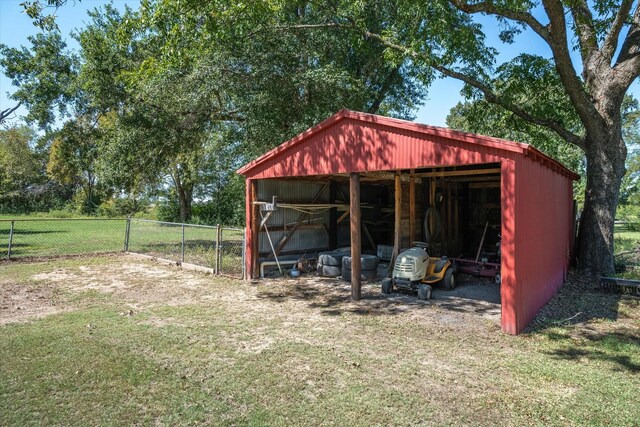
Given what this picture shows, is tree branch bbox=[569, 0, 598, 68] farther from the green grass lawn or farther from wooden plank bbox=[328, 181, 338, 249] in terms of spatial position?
wooden plank bbox=[328, 181, 338, 249]

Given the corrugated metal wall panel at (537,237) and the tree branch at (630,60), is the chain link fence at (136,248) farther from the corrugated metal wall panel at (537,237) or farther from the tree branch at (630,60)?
the tree branch at (630,60)

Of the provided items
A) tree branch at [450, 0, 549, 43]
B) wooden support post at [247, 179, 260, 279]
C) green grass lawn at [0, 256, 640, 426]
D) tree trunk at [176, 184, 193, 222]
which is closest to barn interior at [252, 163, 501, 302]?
wooden support post at [247, 179, 260, 279]

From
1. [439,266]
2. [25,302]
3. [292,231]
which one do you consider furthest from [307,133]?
[25,302]

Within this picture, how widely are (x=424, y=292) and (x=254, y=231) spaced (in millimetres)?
4431

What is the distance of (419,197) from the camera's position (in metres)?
11.4

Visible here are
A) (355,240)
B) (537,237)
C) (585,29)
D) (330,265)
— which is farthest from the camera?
(330,265)

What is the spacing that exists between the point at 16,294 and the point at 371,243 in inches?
372

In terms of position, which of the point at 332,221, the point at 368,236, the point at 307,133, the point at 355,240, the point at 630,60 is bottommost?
the point at 368,236

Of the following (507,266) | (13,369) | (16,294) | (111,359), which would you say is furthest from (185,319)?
(507,266)

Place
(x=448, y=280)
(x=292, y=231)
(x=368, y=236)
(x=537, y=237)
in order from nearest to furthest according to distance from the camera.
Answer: (x=537, y=237), (x=448, y=280), (x=292, y=231), (x=368, y=236)

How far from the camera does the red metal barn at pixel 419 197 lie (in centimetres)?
577

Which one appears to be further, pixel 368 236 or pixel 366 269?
pixel 368 236

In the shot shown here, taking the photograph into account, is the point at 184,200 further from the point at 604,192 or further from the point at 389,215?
the point at 604,192

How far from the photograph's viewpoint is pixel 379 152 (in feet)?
23.6
